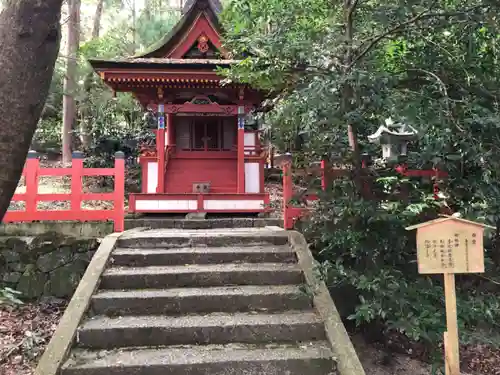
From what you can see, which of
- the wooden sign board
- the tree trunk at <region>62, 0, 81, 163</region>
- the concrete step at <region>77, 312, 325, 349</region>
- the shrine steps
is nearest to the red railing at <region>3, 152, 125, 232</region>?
the shrine steps

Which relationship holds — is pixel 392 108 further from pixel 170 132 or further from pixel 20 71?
pixel 170 132

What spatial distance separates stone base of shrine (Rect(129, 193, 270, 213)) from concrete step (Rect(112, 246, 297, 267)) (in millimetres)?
2383

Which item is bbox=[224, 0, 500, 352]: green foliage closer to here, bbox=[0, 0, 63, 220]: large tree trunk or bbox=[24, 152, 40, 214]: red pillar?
bbox=[0, 0, 63, 220]: large tree trunk

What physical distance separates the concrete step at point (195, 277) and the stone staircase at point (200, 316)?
11 millimetres

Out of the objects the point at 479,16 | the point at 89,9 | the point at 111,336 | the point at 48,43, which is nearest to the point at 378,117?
the point at 479,16

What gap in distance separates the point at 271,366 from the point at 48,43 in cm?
306

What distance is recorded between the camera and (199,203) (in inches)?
282

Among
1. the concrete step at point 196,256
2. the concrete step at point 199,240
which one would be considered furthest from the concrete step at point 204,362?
the concrete step at point 199,240

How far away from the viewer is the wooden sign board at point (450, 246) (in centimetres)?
277

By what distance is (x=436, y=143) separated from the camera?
3.27 metres

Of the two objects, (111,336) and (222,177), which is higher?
(222,177)

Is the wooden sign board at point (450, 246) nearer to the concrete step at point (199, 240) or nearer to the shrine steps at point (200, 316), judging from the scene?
the shrine steps at point (200, 316)

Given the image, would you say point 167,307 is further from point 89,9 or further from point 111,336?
point 89,9

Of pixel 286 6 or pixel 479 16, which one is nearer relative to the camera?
pixel 479 16
